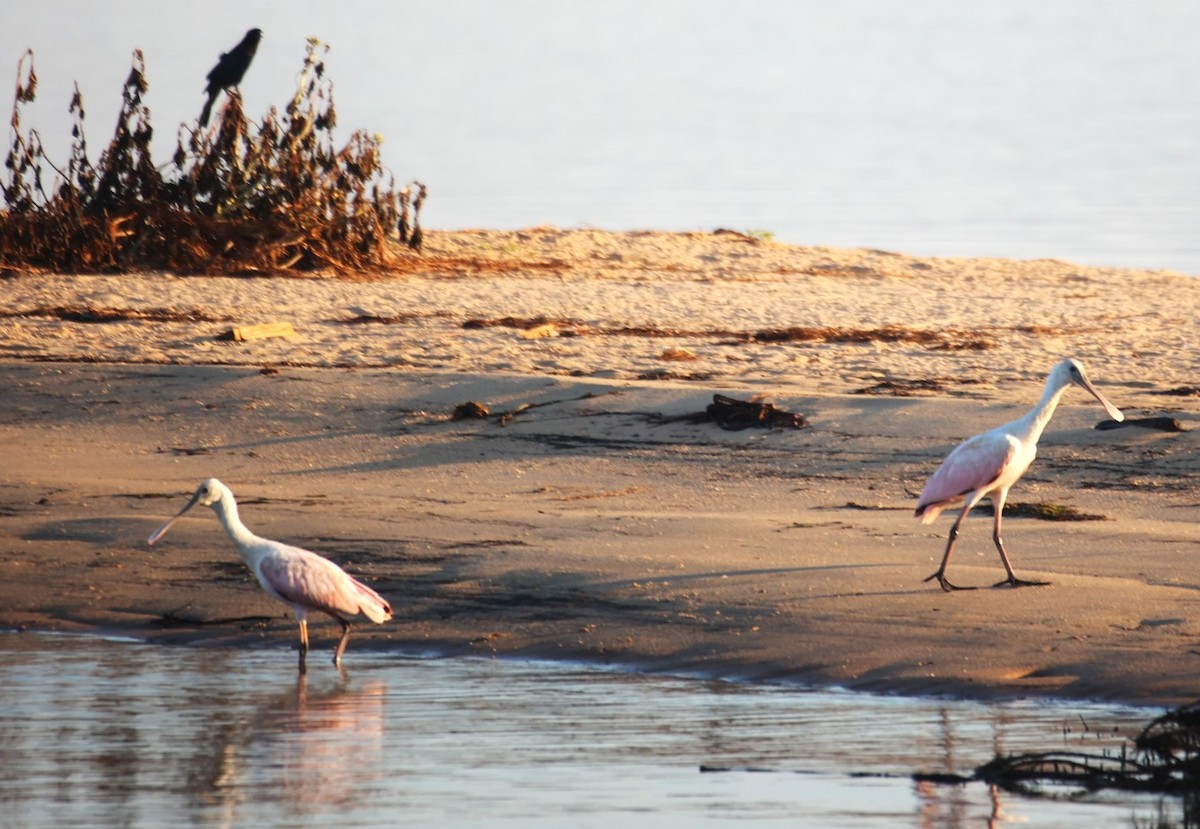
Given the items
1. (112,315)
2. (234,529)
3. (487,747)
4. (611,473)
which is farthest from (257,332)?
(487,747)

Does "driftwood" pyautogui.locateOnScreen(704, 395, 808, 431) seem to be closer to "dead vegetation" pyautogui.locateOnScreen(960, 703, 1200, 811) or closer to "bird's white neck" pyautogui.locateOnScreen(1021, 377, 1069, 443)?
"bird's white neck" pyautogui.locateOnScreen(1021, 377, 1069, 443)

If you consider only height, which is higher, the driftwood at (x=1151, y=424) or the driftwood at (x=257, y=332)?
the driftwood at (x=257, y=332)

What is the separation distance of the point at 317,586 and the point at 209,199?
11193mm

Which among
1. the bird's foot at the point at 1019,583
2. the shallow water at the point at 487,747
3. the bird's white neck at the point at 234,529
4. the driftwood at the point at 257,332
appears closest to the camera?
the shallow water at the point at 487,747

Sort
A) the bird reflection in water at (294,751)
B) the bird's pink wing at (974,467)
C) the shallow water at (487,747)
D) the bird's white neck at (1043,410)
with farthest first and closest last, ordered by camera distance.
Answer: the bird's white neck at (1043,410)
the bird's pink wing at (974,467)
the bird reflection in water at (294,751)
the shallow water at (487,747)

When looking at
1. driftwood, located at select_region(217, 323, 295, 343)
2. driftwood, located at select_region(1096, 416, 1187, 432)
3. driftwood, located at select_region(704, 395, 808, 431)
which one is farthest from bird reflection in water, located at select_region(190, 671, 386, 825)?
driftwood, located at select_region(217, 323, 295, 343)

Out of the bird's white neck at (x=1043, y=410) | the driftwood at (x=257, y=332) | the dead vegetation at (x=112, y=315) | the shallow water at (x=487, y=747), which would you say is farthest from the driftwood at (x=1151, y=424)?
the dead vegetation at (x=112, y=315)

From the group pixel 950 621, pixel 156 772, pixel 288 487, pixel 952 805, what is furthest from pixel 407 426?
pixel 952 805

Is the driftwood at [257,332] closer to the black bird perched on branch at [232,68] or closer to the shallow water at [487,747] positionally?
the black bird perched on branch at [232,68]

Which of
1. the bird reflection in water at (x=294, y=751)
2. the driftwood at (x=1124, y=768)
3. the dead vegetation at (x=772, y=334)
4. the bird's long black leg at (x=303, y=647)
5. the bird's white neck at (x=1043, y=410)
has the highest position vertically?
the dead vegetation at (x=772, y=334)

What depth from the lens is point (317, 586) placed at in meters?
7.62

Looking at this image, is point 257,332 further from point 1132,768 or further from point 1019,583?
point 1132,768

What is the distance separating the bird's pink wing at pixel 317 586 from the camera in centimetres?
763

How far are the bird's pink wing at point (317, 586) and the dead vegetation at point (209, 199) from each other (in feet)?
31.7
